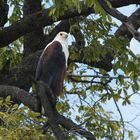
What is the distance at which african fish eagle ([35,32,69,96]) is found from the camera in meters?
7.14

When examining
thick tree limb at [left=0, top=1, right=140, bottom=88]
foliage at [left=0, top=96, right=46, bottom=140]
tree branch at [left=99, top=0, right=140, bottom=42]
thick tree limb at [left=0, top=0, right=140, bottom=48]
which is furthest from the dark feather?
tree branch at [left=99, top=0, right=140, bottom=42]

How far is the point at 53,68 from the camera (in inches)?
286

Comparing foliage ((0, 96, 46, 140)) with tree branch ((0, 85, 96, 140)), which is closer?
foliage ((0, 96, 46, 140))

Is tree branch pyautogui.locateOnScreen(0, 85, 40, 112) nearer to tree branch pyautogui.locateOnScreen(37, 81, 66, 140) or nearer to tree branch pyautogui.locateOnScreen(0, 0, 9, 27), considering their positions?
tree branch pyautogui.locateOnScreen(37, 81, 66, 140)

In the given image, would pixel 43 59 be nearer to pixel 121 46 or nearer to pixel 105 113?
pixel 121 46

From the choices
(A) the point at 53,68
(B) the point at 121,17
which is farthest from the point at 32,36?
(B) the point at 121,17

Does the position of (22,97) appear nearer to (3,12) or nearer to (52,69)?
(52,69)

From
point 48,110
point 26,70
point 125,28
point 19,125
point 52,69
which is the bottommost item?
point 19,125

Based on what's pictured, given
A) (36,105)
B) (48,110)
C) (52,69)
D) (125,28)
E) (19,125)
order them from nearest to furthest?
(19,125) < (48,110) < (36,105) < (52,69) < (125,28)

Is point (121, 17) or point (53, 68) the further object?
point (53, 68)

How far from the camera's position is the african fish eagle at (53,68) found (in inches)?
281

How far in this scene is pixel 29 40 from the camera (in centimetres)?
923

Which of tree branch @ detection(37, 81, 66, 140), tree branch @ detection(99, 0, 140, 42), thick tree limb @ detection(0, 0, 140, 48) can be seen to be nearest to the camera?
tree branch @ detection(99, 0, 140, 42)

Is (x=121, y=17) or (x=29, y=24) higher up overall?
(x=29, y=24)
